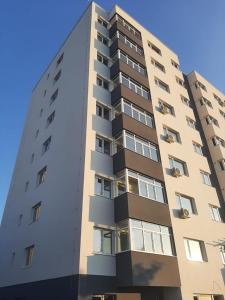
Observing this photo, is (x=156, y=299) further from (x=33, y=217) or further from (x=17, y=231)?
(x=17, y=231)

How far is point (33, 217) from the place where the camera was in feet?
62.2

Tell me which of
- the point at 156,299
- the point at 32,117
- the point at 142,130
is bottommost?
the point at 156,299

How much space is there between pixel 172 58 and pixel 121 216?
78.3 feet

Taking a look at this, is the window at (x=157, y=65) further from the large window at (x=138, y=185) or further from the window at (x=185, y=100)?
the large window at (x=138, y=185)

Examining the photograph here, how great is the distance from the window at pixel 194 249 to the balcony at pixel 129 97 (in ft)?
33.7

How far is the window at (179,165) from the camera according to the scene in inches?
800

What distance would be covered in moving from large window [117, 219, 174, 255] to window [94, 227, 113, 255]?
53cm

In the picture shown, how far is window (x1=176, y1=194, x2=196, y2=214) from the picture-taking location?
1840 centimetres

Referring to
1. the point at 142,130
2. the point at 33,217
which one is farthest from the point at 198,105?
the point at 33,217

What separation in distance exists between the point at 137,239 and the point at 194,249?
552 centimetres

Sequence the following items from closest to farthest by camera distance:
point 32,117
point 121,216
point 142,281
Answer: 1. point 142,281
2. point 121,216
3. point 32,117

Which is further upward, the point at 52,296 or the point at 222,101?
the point at 222,101

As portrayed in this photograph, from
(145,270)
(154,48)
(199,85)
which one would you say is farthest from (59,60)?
(145,270)

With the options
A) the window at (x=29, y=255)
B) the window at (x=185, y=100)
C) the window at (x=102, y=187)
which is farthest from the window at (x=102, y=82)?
the window at (x=29, y=255)
